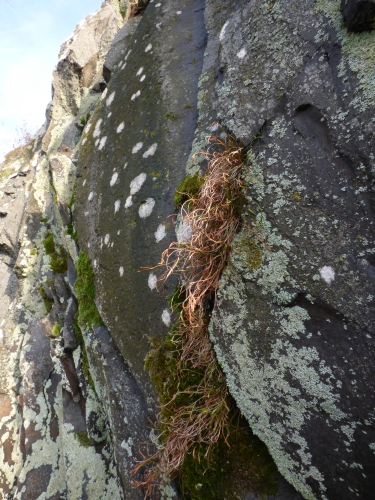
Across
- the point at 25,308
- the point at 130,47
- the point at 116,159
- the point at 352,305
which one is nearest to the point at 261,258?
the point at 352,305

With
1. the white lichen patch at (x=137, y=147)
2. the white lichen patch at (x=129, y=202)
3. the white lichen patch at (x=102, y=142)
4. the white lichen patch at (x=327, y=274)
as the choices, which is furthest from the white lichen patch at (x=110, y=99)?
the white lichen patch at (x=327, y=274)

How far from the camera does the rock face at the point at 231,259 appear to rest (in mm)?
1743

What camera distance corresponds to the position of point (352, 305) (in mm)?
1707

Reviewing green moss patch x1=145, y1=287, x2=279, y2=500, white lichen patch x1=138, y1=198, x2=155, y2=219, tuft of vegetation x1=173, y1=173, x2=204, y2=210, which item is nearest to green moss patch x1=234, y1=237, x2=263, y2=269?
tuft of vegetation x1=173, y1=173, x2=204, y2=210

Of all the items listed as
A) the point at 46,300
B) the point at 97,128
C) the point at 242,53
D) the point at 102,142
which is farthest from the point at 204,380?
the point at 46,300

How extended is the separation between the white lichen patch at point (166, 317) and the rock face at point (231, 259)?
17mm

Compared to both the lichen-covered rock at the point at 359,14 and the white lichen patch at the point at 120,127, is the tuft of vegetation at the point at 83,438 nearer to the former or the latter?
the white lichen patch at the point at 120,127

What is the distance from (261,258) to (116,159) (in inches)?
98.2

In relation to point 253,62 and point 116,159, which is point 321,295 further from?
point 116,159

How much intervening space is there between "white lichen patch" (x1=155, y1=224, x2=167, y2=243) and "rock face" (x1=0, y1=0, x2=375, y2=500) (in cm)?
1

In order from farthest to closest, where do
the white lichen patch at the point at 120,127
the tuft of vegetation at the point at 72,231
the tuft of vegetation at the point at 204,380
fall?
the tuft of vegetation at the point at 72,231, the white lichen patch at the point at 120,127, the tuft of vegetation at the point at 204,380

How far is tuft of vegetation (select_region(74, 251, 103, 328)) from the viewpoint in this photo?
3753 millimetres

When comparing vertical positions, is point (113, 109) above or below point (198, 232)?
above

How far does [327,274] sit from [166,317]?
4.57 ft
